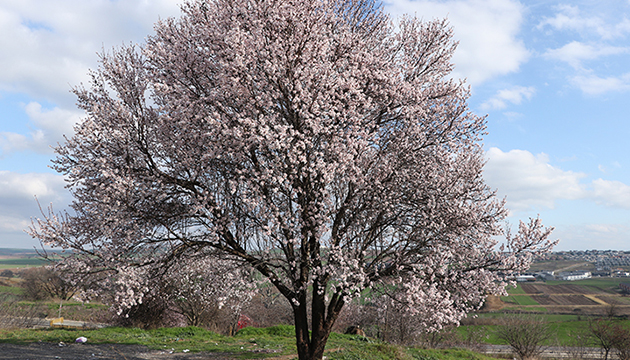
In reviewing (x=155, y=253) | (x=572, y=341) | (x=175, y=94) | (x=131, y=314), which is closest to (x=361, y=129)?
(x=175, y=94)

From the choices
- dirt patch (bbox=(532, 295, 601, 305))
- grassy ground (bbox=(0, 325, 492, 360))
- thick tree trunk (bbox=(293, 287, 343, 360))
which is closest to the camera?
thick tree trunk (bbox=(293, 287, 343, 360))

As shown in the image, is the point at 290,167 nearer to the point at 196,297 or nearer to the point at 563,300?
the point at 196,297

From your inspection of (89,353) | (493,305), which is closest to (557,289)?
(493,305)

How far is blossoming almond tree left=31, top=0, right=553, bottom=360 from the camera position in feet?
31.9

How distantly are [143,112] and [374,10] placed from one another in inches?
332

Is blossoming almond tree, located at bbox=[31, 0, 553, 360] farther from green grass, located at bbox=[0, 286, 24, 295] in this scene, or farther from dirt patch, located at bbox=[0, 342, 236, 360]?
green grass, located at bbox=[0, 286, 24, 295]

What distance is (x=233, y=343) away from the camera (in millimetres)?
17953

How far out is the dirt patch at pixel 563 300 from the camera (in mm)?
86562

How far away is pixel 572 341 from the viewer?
54.1m

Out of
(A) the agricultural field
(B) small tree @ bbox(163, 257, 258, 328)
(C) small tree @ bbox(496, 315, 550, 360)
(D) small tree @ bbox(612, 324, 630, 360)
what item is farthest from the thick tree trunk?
(A) the agricultural field

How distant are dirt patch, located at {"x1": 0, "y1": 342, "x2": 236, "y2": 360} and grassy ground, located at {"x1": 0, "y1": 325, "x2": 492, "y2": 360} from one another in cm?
89

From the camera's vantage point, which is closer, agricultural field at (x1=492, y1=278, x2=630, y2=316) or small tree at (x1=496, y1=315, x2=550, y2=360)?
small tree at (x1=496, y1=315, x2=550, y2=360)

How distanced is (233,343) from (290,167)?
11.7m

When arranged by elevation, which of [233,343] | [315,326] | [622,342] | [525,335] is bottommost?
[622,342]
